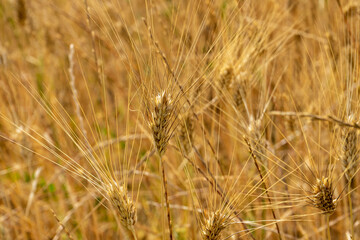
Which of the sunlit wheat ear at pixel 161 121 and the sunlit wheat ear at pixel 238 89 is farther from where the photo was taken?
the sunlit wheat ear at pixel 238 89

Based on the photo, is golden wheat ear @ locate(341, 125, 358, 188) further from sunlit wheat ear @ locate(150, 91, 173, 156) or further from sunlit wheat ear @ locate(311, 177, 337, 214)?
sunlit wheat ear @ locate(150, 91, 173, 156)

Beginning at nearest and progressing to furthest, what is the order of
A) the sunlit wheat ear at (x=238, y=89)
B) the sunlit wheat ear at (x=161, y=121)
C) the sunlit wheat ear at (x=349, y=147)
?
the sunlit wheat ear at (x=161, y=121) → the sunlit wheat ear at (x=349, y=147) → the sunlit wheat ear at (x=238, y=89)

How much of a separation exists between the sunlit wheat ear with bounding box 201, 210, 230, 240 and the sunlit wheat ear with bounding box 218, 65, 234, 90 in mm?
430

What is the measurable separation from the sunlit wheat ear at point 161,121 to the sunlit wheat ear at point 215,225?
6.6 inches

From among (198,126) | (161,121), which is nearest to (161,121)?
(161,121)

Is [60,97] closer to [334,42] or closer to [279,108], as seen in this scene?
[279,108]

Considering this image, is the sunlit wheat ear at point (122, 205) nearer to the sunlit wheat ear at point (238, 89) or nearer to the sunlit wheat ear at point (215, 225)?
the sunlit wheat ear at point (215, 225)

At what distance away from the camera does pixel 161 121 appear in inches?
29.9

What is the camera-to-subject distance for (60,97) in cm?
208

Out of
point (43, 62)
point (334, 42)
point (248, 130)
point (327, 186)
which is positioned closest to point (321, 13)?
point (334, 42)

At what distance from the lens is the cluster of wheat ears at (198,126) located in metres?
0.80

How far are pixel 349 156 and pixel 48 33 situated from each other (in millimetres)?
1710

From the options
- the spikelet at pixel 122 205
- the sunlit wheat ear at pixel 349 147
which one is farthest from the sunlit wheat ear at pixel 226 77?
the spikelet at pixel 122 205

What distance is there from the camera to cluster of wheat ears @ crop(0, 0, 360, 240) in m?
0.80
